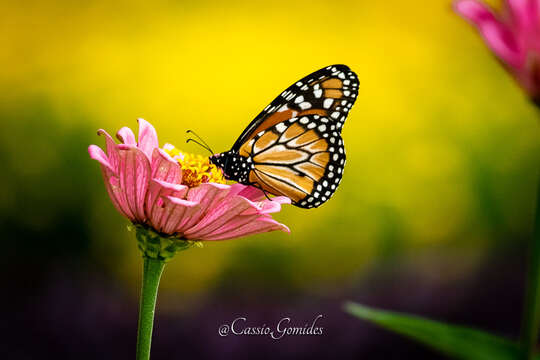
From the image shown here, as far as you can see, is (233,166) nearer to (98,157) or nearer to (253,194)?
(253,194)

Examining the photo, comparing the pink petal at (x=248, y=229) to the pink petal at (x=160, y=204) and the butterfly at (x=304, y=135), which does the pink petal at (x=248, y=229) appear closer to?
the pink petal at (x=160, y=204)

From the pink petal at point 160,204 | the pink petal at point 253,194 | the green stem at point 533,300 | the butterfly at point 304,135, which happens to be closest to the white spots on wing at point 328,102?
the butterfly at point 304,135

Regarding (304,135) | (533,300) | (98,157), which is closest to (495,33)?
(533,300)

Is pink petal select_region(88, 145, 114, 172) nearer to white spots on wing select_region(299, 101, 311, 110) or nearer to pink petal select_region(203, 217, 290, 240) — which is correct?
pink petal select_region(203, 217, 290, 240)

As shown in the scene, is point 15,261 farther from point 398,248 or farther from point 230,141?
point 398,248

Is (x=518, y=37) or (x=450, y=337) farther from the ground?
(x=518, y=37)

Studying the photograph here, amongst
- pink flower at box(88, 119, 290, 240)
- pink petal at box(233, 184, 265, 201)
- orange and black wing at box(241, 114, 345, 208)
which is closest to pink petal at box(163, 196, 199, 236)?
pink flower at box(88, 119, 290, 240)
